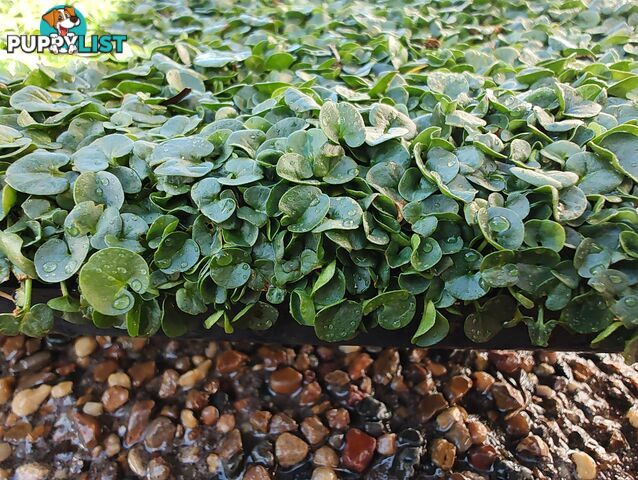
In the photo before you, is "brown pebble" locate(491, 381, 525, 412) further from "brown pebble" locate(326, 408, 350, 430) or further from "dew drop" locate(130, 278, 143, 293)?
"dew drop" locate(130, 278, 143, 293)

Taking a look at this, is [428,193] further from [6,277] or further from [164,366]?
[164,366]

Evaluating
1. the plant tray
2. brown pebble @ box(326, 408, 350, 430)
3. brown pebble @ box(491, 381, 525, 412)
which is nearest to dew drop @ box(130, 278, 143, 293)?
the plant tray

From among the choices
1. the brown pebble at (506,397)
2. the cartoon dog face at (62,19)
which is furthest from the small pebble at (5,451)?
the cartoon dog face at (62,19)

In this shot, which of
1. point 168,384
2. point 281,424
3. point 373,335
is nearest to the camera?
point 373,335

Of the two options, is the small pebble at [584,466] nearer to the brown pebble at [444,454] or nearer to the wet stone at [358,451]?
the brown pebble at [444,454]

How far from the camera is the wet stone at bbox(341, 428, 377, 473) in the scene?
1328 mm

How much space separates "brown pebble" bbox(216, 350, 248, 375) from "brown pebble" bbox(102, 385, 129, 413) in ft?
0.90

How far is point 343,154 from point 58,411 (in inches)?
44.2

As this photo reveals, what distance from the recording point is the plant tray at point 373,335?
1.05 meters

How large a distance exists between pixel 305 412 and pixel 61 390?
2.35 feet

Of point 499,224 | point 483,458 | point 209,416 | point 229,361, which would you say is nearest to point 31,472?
point 209,416

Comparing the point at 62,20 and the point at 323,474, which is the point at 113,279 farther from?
the point at 62,20

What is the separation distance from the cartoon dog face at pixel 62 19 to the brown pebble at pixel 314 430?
184 cm

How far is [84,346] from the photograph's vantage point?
160 cm
